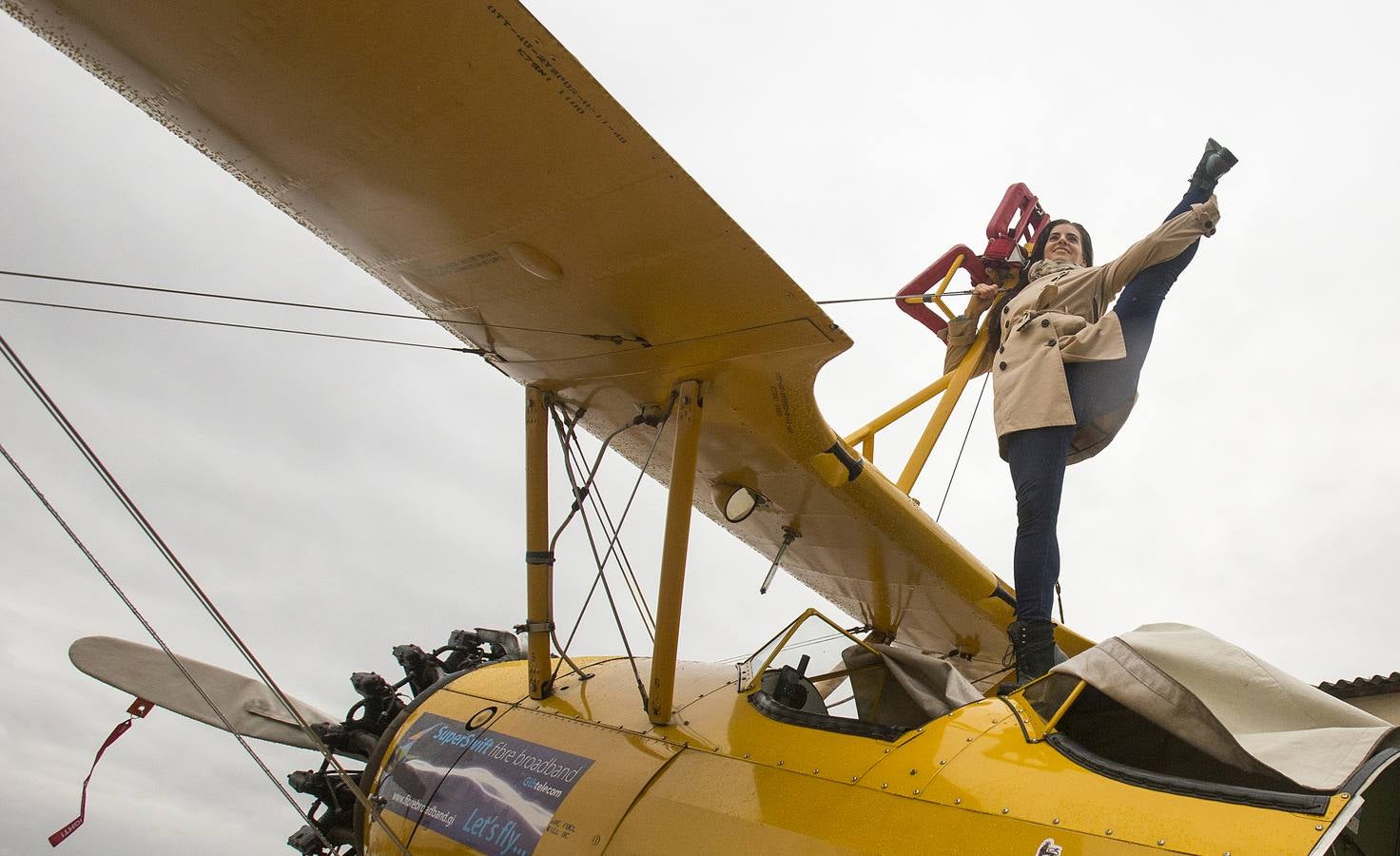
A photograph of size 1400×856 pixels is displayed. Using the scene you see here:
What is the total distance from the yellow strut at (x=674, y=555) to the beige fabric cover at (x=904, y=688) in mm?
777

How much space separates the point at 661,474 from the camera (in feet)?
19.3

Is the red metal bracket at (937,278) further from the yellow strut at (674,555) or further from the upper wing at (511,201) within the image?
the yellow strut at (674,555)

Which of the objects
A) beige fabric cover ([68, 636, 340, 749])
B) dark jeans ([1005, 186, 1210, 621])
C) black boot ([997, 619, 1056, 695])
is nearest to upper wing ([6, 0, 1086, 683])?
dark jeans ([1005, 186, 1210, 621])

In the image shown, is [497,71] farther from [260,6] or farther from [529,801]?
[529,801]

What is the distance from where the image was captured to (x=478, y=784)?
4379 mm

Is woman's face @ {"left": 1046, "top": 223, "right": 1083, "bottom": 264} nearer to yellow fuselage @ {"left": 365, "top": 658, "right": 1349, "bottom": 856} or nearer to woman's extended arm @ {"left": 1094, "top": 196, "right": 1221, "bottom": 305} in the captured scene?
woman's extended arm @ {"left": 1094, "top": 196, "right": 1221, "bottom": 305}

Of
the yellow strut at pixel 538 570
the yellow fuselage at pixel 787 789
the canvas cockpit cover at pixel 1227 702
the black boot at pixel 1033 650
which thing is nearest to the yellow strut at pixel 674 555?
the yellow fuselage at pixel 787 789

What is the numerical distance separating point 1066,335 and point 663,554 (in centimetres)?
228

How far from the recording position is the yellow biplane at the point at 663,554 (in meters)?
2.68

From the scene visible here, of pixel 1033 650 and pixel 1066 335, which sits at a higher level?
pixel 1066 335

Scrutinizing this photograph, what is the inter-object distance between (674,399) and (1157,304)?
2.46 metres

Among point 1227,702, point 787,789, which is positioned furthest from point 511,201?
point 1227,702

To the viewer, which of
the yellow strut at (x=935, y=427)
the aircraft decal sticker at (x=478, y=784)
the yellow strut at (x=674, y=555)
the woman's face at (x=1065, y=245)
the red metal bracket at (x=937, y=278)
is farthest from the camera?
the red metal bracket at (x=937, y=278)

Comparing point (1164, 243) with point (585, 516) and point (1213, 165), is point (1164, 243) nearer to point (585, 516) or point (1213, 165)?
point (1213, 165)
